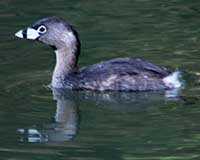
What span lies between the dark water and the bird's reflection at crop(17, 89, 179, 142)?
0.5 inches

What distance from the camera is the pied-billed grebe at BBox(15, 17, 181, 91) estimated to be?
12312mm

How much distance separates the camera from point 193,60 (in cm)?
1339

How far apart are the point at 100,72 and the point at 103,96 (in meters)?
0.39

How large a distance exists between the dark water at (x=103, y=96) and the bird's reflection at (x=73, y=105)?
0.04ft

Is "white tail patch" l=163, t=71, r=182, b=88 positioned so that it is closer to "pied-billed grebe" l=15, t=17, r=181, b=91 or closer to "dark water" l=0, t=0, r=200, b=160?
"pied-billed grebe" l=15, t=17, r=181, b=91

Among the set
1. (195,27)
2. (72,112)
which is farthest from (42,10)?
(72,112)

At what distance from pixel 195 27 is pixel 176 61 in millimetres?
2168

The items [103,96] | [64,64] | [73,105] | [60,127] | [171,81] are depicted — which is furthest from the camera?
[64,64]

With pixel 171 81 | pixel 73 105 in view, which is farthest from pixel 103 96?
pixel 171 81

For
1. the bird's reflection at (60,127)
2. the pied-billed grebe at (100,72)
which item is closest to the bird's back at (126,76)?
the pied-billed grebe at (100,72)

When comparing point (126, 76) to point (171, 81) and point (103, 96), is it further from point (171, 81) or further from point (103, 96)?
point (171, 81)

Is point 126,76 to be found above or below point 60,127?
above

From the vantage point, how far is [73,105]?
1179 cm

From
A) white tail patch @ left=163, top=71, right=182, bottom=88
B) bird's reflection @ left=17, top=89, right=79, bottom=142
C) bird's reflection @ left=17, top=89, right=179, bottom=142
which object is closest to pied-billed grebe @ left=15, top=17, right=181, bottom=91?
white tail patch @ left=163, top=71, right=182, bottom=88
